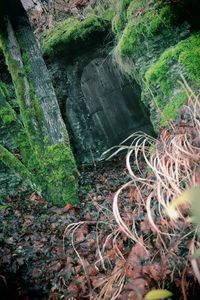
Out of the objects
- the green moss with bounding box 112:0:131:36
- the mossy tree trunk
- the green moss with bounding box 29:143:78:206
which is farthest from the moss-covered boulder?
the green moss with bounding box 29:143:78:206

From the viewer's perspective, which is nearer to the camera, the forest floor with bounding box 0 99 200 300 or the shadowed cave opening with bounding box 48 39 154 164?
the forest floor with bounding box 0 99 200 300

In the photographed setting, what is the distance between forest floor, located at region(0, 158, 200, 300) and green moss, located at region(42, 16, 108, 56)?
3488 millimetres

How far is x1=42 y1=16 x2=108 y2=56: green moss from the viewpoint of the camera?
7.43m

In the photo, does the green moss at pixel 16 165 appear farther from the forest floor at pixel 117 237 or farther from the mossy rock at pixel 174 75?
the mossy rock at pixel 174 75

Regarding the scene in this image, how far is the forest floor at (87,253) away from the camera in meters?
1.67

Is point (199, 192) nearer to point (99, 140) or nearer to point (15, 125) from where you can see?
point (15, 125)

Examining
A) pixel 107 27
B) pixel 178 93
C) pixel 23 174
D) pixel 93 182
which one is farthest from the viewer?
pixel 107 27

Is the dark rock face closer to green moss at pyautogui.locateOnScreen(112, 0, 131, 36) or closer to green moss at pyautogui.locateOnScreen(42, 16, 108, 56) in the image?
green moss at pyautogui.locateOnScreen(42, 16, 108, 56)

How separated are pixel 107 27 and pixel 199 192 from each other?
7471mm

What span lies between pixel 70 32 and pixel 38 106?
3767 mm

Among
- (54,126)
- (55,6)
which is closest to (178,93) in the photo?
(54,126)

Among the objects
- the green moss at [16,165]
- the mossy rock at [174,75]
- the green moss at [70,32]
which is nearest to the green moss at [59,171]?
the green moss at [16,165]

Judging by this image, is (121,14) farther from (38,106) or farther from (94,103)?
(94,103)

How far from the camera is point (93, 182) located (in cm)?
601
